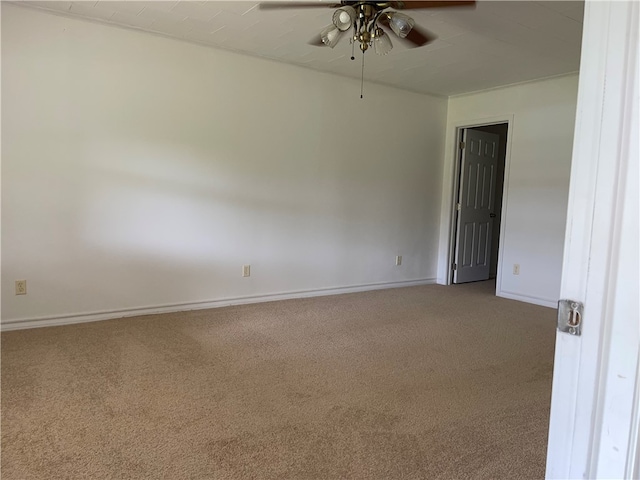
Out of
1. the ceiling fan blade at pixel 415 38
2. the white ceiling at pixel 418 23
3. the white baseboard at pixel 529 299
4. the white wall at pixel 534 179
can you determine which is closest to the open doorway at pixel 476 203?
the white wall at pixel 534 179

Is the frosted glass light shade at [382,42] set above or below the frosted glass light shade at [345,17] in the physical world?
below

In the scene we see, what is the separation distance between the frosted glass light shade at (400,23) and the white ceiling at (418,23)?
468 millimetres

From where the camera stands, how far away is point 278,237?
442 cm

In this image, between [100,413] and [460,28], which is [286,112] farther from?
[100,413]

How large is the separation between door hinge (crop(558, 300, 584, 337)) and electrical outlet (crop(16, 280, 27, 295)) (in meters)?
3.68

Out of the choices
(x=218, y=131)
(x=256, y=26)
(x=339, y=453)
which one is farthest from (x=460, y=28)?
(x=339, y=453)

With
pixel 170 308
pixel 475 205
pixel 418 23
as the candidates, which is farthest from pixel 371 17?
pixel 475 205

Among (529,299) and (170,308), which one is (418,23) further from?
(529,299)

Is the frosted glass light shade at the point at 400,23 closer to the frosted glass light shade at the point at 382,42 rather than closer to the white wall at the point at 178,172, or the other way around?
the frosted glass light shade at the point at 382,42

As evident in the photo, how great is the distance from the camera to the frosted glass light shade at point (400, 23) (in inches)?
98.5

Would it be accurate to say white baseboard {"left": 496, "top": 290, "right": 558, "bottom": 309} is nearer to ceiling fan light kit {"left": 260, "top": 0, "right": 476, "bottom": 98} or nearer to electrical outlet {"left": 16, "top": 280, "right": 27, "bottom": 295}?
ceiling fan light kit {"left": 260, "top": 0, "right": 476, "bottom": 98}

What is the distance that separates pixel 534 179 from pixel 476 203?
43.6 inches

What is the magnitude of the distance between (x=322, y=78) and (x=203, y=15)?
162 cm

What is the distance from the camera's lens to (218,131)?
3.97 metres
